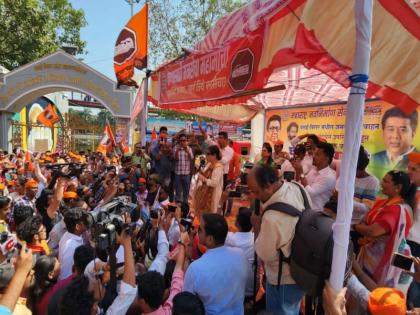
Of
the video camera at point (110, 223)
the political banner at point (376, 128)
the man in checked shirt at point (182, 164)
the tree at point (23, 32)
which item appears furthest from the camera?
the tree at point (23, 32)

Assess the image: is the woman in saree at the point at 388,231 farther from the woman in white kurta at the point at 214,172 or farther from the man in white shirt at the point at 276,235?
the woman in white kurta at the point at 214,172

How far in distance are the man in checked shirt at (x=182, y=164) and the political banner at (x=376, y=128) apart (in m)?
3.14

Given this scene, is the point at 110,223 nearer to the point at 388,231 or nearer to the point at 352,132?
the point at 352,132

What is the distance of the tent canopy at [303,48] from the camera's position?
1759 mm

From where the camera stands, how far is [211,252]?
2221mm

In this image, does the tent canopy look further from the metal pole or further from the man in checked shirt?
the man in checked shirt

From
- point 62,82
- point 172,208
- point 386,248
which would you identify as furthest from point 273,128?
point 62,82

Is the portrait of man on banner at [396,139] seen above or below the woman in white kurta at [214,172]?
above

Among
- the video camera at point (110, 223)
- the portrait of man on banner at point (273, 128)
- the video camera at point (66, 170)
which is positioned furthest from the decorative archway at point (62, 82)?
the video camera at point (110, 223)

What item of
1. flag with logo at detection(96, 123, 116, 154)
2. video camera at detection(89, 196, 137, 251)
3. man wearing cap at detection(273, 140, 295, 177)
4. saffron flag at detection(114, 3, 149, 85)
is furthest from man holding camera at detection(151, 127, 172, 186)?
video camera at detection(89, 196, 137, 251)

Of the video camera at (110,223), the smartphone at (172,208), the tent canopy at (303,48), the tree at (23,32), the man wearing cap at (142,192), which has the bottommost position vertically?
the man wearing cap at (142,192)

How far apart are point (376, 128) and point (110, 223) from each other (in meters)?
6.11

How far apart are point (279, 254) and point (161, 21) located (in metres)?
19.9

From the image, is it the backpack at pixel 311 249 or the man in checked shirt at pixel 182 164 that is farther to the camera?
the man in checked shirt at pixel 182 164
